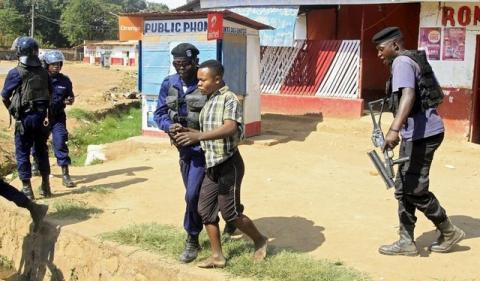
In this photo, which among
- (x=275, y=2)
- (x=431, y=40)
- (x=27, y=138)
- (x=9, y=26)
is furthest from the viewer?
(x=9, y=26)

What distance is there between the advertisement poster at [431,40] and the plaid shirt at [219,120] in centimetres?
751

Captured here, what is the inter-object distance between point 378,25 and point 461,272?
10471 mm

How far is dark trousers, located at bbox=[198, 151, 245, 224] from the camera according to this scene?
412 centimetres

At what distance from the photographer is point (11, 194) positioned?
5.24 metres

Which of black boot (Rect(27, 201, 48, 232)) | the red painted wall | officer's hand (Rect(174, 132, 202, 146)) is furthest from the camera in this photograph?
the red painted wall

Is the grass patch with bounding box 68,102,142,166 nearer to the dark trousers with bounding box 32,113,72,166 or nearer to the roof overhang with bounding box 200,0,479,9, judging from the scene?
the dark trousers with bounding box 32,113,72,166

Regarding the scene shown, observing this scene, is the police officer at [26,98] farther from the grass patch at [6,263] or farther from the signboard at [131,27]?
the signboard at [131,27]

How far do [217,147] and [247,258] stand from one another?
94 centimetres

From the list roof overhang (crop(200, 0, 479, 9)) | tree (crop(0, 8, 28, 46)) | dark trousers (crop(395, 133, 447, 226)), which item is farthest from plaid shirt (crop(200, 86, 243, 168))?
tree (crop(0, 8, 28, 46))

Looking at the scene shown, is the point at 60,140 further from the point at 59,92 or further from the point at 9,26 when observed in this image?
the point at 9,26

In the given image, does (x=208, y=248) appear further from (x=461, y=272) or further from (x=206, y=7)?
(x=206, y=7)

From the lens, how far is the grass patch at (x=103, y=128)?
11.9 metres

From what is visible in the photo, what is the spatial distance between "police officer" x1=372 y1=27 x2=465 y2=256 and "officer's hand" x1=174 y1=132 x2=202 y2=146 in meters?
1.40

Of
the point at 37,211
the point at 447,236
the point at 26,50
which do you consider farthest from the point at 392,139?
the point at 26,50
